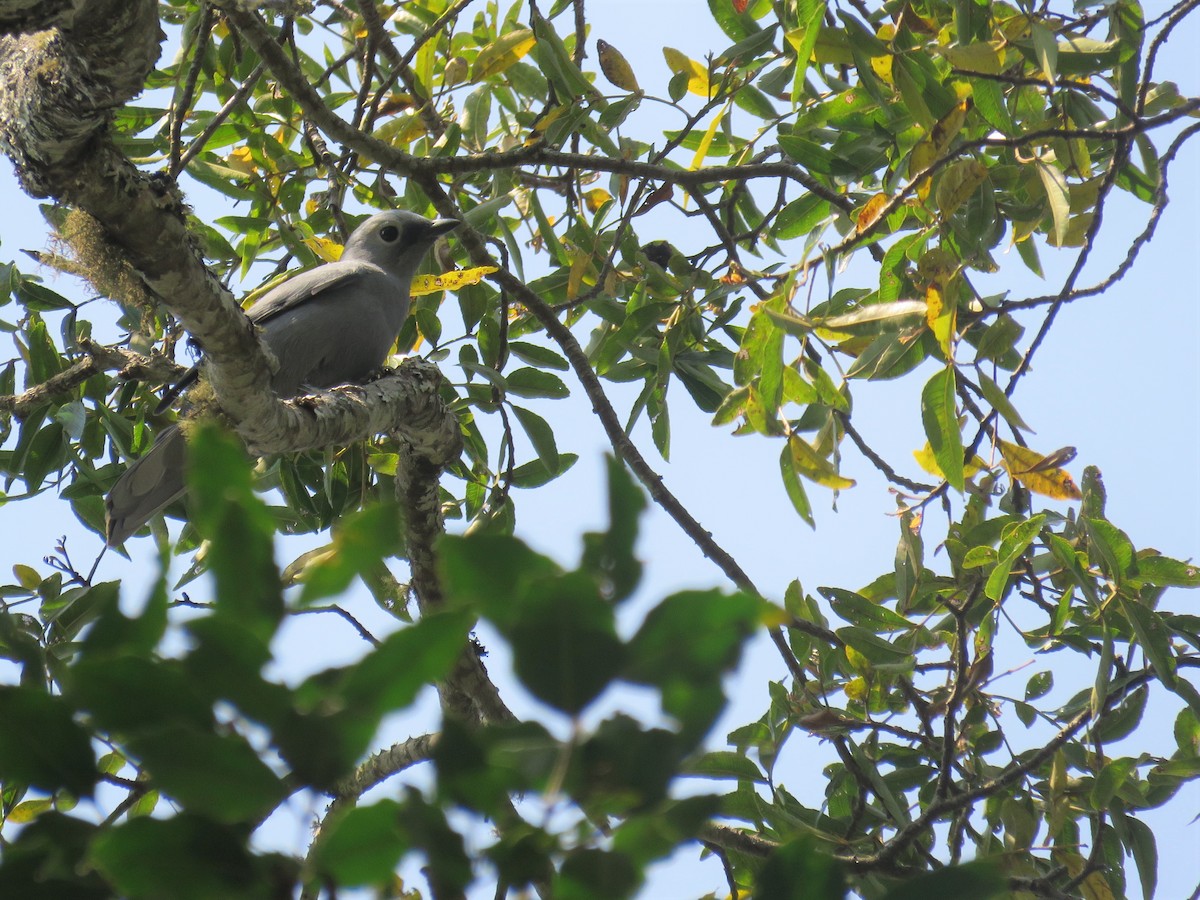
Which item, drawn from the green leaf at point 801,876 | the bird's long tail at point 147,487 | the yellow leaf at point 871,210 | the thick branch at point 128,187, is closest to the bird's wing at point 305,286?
the bird's long tail at point 147,487

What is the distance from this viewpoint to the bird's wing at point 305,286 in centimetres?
509

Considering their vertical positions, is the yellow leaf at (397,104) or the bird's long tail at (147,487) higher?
the yellow leaf at (397,104)

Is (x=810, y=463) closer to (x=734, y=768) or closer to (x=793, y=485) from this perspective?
(x=793, y=485)

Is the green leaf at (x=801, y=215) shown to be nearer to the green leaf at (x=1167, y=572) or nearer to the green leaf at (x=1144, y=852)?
the green leaf at (x=1167, y=572)

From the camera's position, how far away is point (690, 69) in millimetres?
3816

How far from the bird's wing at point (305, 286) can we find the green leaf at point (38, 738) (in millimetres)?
4355

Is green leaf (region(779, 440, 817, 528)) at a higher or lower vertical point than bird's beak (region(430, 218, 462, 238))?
lower

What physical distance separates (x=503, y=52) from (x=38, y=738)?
3.82 m

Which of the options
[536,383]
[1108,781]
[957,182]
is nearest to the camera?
[957,182]

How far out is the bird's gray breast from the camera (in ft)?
16.6

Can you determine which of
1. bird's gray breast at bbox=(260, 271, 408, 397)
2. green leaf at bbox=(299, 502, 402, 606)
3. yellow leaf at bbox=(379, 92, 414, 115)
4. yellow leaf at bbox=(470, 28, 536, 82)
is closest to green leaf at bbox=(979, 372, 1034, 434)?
green leaf at bbox=(299, 502, 402, 606)

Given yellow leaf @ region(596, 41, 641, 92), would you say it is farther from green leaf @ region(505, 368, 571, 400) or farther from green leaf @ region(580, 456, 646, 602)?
green leaf @ region(580, 456, 646, 602)

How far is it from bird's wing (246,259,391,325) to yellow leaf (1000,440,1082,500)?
11.0 feet

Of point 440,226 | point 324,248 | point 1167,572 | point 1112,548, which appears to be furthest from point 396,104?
point 1167,572
